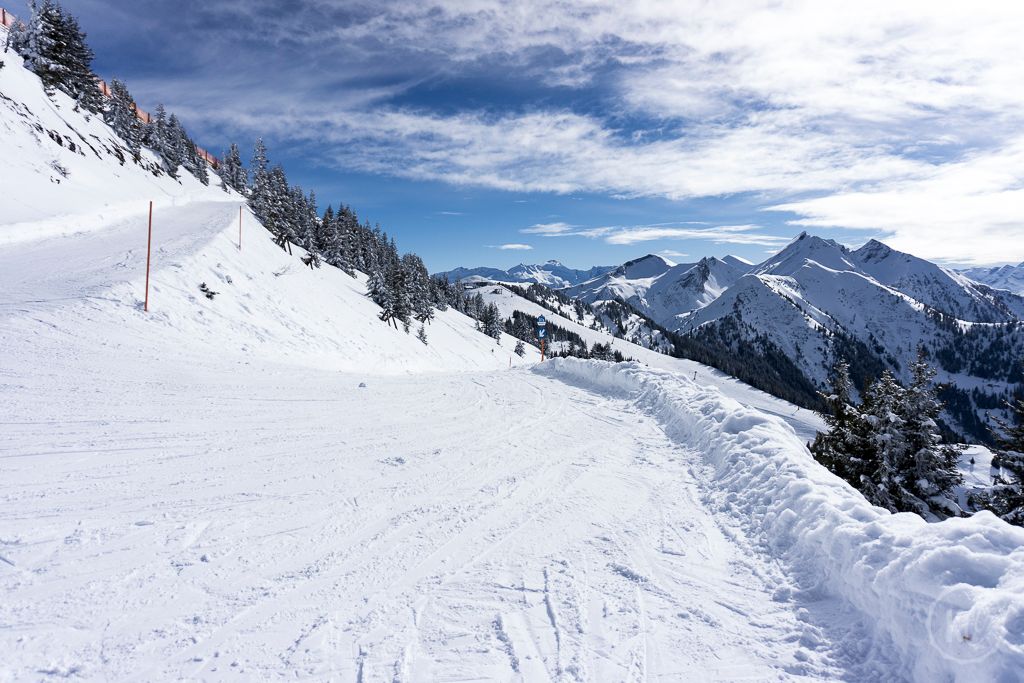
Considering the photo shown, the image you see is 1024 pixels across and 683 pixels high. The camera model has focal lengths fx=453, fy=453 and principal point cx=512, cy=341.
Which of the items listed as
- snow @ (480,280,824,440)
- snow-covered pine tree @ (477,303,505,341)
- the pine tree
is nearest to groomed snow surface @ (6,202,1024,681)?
the pine tree

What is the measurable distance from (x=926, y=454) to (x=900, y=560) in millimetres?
14056

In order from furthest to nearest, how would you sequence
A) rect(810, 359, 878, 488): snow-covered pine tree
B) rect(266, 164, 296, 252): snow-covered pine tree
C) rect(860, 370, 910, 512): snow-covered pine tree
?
1. rect(266, 164, 296, 252): snow-covered pine tree
2. rect(810, 359, 878, 488): snow-covered pine tree
3. rect(860, 370, 910, 512): snow-covered pine tree

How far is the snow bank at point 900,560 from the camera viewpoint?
3361mm

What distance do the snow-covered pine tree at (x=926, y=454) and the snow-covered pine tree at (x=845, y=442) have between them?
112 centimetres

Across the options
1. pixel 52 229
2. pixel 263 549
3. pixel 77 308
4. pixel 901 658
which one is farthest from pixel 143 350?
pixel 52 229

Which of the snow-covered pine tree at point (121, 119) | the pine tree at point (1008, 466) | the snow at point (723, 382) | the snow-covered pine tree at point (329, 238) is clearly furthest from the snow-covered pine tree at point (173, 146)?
the pine tree at point (1008, 466)

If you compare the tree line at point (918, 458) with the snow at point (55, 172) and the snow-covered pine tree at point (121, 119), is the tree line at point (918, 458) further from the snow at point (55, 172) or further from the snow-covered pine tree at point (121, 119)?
the snow-covered pine tree at point (121, 119)

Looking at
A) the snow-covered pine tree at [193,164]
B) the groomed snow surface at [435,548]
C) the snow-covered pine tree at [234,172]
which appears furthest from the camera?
the snow-covered pine tree at [234,172]

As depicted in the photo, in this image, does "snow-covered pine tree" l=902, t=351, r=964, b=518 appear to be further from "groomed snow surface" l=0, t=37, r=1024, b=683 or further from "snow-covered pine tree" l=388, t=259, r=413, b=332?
"snow-covered pine tree" l=388, t=259, r=413, b=332

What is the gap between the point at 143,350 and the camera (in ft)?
41.0

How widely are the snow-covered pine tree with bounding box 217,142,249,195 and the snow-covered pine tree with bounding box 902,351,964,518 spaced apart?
111654mm

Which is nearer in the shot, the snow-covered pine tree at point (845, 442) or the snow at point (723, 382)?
the snow-covered pine tree at point (845, 442)

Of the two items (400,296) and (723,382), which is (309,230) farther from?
(723,382)

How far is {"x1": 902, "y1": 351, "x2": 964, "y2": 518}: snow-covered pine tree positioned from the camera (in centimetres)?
1425
